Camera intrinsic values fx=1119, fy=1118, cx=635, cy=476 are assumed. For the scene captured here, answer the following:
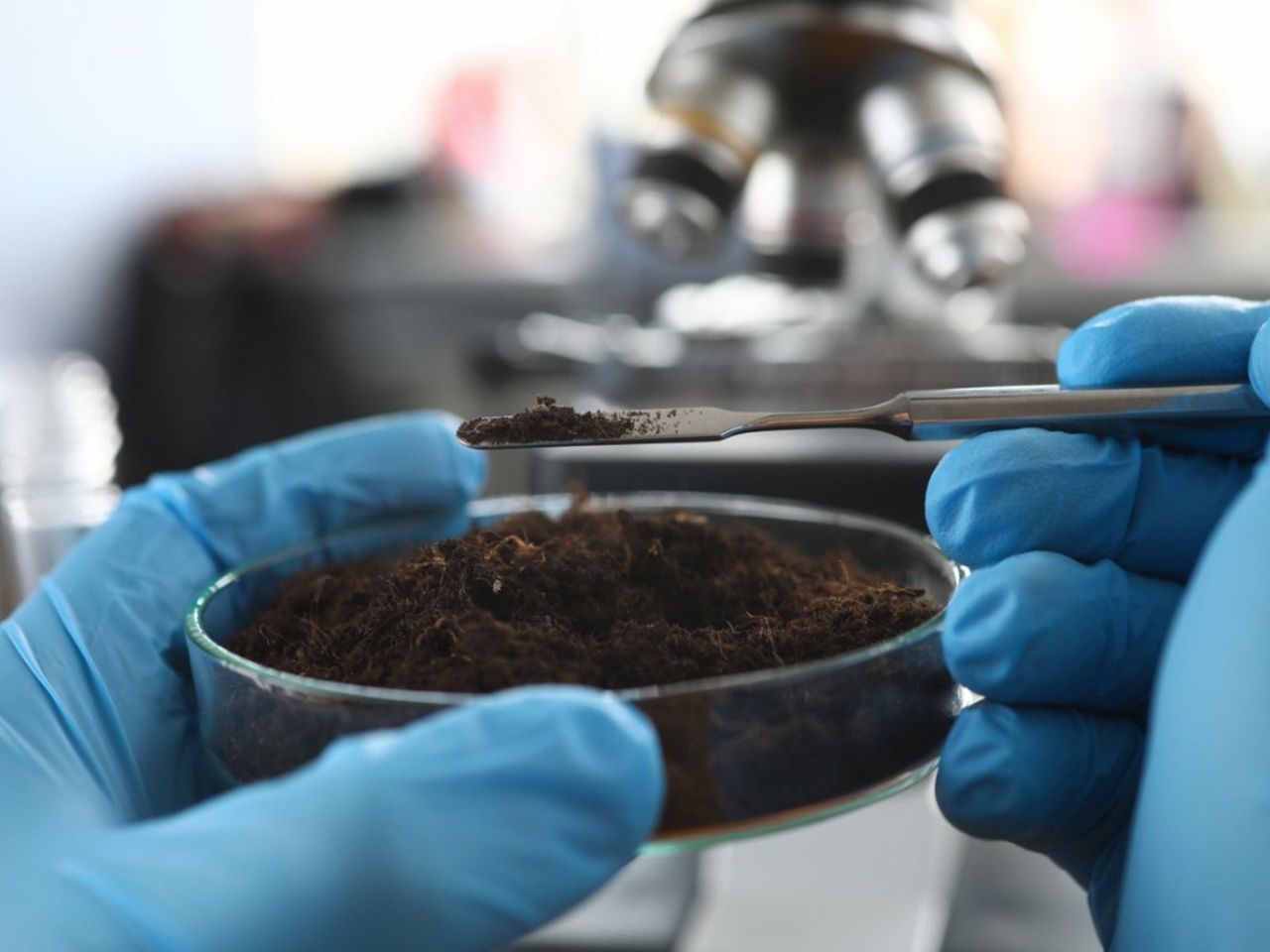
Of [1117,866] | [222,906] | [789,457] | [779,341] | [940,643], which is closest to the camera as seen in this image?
[222,906]

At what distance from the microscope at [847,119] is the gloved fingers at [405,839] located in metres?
0.92

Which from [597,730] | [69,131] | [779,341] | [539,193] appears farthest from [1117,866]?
[539,193]

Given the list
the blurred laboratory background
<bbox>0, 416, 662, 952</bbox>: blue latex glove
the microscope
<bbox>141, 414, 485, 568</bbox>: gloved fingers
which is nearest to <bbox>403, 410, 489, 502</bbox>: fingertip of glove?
<bbox>141, 414, 485, 568</bbox>: gloved fingers

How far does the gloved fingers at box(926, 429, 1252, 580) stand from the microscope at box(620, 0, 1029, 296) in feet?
2.01

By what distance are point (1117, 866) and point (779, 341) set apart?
95 centimetres

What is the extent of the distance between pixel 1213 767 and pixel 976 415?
0.21 m

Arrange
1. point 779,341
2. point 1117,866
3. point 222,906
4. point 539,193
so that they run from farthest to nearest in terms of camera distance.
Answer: point 539,193 → point 779,341 → point 1117,866 → point 222,906

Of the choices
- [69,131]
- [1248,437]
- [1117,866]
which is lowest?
[1117,866]

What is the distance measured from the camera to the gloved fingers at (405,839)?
0.44m

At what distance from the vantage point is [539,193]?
346 centimetres

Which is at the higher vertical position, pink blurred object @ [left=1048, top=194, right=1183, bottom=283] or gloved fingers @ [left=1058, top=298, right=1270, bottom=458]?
gloved fingers @ [left=1058, top=298, right=1270, bottom=458]

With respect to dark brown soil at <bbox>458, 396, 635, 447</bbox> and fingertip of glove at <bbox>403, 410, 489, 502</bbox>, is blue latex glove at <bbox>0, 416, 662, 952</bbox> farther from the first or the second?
fingertip of glove at <bbox>403, 410, 489, 502</bbox>

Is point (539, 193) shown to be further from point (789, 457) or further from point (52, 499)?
point (52, 499)

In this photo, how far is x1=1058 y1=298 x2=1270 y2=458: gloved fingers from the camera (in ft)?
2.19
